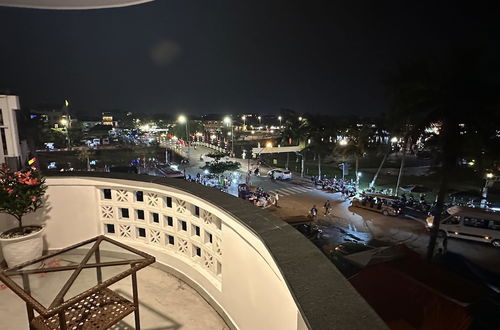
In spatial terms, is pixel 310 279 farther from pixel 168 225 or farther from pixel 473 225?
pixel 473 225

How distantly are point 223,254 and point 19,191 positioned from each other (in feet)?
12.4

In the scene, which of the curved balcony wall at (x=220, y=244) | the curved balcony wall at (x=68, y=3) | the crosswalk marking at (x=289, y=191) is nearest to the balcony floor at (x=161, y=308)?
the curved balcony wall at (x=220, y=244)

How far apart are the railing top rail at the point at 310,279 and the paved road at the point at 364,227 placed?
13.3 m

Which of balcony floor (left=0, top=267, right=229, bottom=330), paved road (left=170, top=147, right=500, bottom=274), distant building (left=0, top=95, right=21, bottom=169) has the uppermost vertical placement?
distant building (left=0, top=95, right=21, bottom=169)

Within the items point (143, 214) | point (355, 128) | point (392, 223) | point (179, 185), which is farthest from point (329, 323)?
point (355, 128)

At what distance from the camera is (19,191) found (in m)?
4.72

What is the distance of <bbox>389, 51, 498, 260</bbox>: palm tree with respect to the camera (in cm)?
1246

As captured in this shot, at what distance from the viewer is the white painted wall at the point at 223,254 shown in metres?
2.45

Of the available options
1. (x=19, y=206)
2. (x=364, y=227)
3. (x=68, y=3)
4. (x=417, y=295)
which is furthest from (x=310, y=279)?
(x=364, y=227)

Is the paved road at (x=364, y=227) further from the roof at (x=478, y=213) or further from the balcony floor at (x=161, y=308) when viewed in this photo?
the balcony floor at (x=161, y=308)

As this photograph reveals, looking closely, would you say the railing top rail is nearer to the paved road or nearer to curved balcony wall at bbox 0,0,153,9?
curved balcony wall at bbox 0,0,153,9

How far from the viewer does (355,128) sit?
97.2ft

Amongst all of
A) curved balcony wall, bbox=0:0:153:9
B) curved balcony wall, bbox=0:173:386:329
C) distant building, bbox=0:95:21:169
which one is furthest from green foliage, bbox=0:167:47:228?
distant building, bbox=0:95:21:169

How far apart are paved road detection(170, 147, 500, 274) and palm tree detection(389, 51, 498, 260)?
7.93 ft
